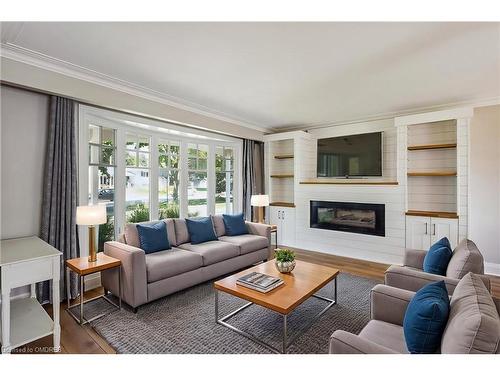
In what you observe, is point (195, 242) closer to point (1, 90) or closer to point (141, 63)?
point (141, 63)

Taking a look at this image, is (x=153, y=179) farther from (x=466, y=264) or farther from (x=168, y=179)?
(x=466, y=264)

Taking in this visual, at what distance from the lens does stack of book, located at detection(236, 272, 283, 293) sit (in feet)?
7.66

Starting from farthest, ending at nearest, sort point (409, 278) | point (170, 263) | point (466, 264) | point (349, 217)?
point (349, 217), point (170, 263), point (409, 278), point (466, 264)

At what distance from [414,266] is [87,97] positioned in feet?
13.1

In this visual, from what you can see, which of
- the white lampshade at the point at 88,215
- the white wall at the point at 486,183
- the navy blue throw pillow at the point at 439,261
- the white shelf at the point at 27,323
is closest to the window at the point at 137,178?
the white lampshade at the point at 88,215

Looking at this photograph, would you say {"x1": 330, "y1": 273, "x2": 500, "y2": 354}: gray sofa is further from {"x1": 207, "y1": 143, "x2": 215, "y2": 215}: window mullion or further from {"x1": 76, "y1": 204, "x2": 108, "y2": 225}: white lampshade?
{"x1": 207, "y1": 143, "x2": 215, "y2": 215}: window mullion

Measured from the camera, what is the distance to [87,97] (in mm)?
2980

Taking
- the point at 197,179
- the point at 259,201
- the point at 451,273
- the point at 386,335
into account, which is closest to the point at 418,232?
the point at 451,273

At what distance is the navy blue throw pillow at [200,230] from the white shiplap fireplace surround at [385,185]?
208 cm

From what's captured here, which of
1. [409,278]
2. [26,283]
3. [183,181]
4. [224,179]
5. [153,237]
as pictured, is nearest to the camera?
[26,283]

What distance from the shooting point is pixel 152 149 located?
4.12m

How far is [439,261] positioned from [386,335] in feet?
3.56

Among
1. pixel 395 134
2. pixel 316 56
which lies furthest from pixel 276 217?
pixel 316 56
